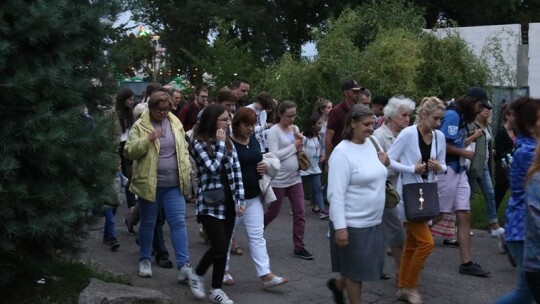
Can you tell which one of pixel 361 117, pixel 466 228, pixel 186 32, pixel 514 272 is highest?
pixel 186 32

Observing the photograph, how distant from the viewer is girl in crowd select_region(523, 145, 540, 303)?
4.66 meters

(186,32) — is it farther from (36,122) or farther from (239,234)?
(36,122)

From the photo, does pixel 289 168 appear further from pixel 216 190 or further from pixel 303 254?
pixel 216 190

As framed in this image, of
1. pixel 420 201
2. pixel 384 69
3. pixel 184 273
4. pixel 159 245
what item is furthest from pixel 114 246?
pixel 384 69

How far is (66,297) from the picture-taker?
21.3 ft

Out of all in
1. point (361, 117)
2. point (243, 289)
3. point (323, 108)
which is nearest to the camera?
point (361, 117)

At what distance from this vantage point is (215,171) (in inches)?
270

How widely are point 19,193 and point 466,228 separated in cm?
443

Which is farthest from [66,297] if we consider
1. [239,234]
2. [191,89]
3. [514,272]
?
[191,89]

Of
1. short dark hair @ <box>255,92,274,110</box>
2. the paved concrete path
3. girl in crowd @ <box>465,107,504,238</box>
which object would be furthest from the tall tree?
girl in crowd @ <box>465,107,504,238</box>

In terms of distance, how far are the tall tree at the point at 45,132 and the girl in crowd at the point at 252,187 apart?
1391 millimetres

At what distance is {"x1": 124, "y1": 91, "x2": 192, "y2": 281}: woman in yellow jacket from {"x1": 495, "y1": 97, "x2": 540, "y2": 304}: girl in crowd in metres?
3.04

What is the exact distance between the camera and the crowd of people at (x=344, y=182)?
590 centimetres

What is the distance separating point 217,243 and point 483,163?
394 cm
